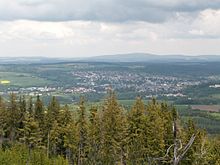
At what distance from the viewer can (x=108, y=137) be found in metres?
65.3

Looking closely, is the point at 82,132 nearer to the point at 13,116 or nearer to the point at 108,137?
the point at 108,137

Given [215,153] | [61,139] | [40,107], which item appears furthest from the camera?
[40,107]

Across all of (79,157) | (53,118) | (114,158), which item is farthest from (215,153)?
(53,118)

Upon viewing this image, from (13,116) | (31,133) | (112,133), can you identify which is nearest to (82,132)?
(112,133)

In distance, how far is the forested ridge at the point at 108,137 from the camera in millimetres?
62562

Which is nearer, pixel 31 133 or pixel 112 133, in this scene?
pixel 112 133

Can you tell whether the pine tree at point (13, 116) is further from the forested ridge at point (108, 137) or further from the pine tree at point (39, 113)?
the pine tree at point (39, 113)

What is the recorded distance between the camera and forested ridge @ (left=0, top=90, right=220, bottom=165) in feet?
205

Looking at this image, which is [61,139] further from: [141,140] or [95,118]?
[141,140]

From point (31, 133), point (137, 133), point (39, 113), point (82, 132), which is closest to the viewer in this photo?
point (137, 133)

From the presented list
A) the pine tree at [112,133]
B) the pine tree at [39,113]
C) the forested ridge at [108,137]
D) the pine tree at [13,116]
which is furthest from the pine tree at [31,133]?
the pine tree at [112,133]

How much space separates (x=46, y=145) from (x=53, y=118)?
5.20 meters

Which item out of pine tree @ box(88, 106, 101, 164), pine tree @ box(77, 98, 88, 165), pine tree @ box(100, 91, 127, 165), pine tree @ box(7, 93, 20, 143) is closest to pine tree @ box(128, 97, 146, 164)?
pine tree @ box(100, 91, 127, 165)

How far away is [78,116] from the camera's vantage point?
7175 cm
